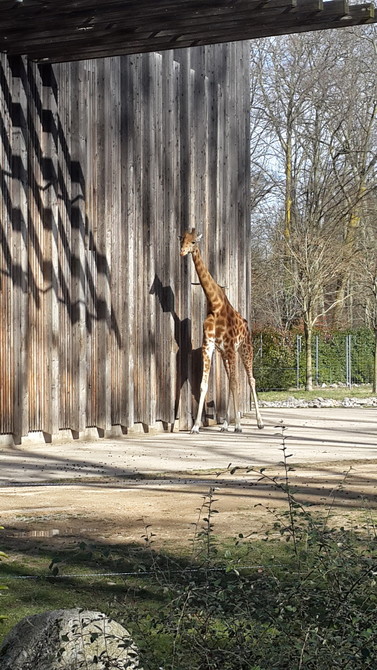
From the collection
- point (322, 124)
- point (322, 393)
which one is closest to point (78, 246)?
point (322, 393)

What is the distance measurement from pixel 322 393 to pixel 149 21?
1629 cm

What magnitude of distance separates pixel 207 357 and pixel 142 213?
2.14 meters

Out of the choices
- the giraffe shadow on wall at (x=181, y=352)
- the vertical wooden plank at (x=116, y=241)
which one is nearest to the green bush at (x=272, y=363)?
the giraffe shadow on wall at (x=181, y=352)

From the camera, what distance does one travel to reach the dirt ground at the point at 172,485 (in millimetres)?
7426

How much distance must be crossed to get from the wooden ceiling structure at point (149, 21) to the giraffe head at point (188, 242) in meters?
3.04

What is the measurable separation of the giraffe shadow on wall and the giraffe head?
615mm

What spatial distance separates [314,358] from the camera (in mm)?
31547

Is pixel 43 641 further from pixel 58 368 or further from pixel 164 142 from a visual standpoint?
pixel 164 142

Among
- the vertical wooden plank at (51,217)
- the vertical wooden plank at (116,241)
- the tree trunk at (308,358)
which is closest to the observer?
the vertical wooden plank at (51,217)

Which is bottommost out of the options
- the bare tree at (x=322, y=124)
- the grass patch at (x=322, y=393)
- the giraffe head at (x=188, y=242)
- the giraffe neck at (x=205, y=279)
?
the grass patch at (x=322, y=393)

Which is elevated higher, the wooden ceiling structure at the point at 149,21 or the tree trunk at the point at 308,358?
the wooden ceiling structure at the point at 149,21

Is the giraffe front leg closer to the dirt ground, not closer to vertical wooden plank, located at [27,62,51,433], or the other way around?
the dirt ground

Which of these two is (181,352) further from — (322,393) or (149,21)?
(322,393)

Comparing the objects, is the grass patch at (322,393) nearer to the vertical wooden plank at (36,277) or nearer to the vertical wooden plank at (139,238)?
the vertical wooden plank at (139,238)
